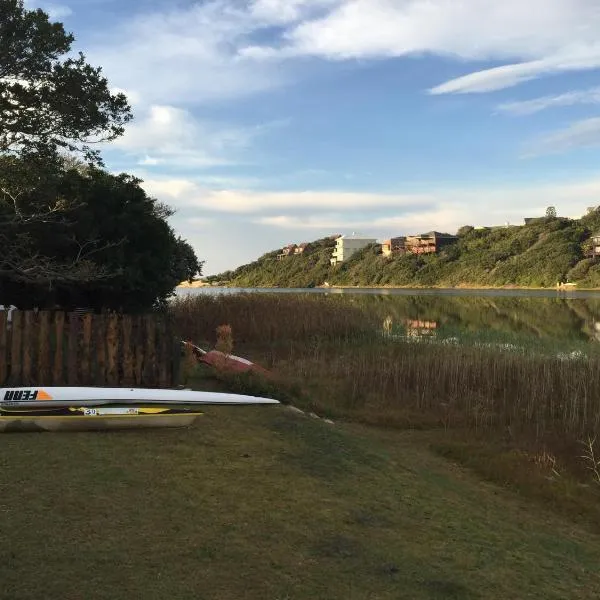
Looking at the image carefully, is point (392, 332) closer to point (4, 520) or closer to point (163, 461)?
point (163, 461)

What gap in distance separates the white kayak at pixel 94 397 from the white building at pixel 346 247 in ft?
371

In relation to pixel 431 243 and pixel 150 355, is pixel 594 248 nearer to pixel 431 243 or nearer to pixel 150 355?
pixel 431 243

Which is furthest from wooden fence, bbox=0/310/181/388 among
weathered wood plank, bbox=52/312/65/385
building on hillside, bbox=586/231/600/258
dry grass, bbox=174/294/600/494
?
building on hillside, bbox=586/231/600/258

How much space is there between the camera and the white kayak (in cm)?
632

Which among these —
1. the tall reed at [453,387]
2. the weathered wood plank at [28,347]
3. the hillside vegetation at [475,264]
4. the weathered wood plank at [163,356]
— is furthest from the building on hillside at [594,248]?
the weathered wood plank at [28,347]

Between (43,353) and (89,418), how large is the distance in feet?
8.38

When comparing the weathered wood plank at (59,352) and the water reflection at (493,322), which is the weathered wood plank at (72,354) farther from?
the water reflection at (493,322)

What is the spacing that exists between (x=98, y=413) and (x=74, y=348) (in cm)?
240

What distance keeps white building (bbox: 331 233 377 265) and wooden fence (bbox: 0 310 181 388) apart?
112 metres

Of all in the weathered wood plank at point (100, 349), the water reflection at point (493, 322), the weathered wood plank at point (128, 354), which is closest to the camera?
the weathered wood plank at point (100, 349)

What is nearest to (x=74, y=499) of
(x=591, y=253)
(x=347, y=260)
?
(x=591, y=253)

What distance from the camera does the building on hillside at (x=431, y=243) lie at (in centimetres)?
10738

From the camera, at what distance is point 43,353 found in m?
8.05

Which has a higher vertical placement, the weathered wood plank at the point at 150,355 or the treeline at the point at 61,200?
the treeline at the point at 61,200
